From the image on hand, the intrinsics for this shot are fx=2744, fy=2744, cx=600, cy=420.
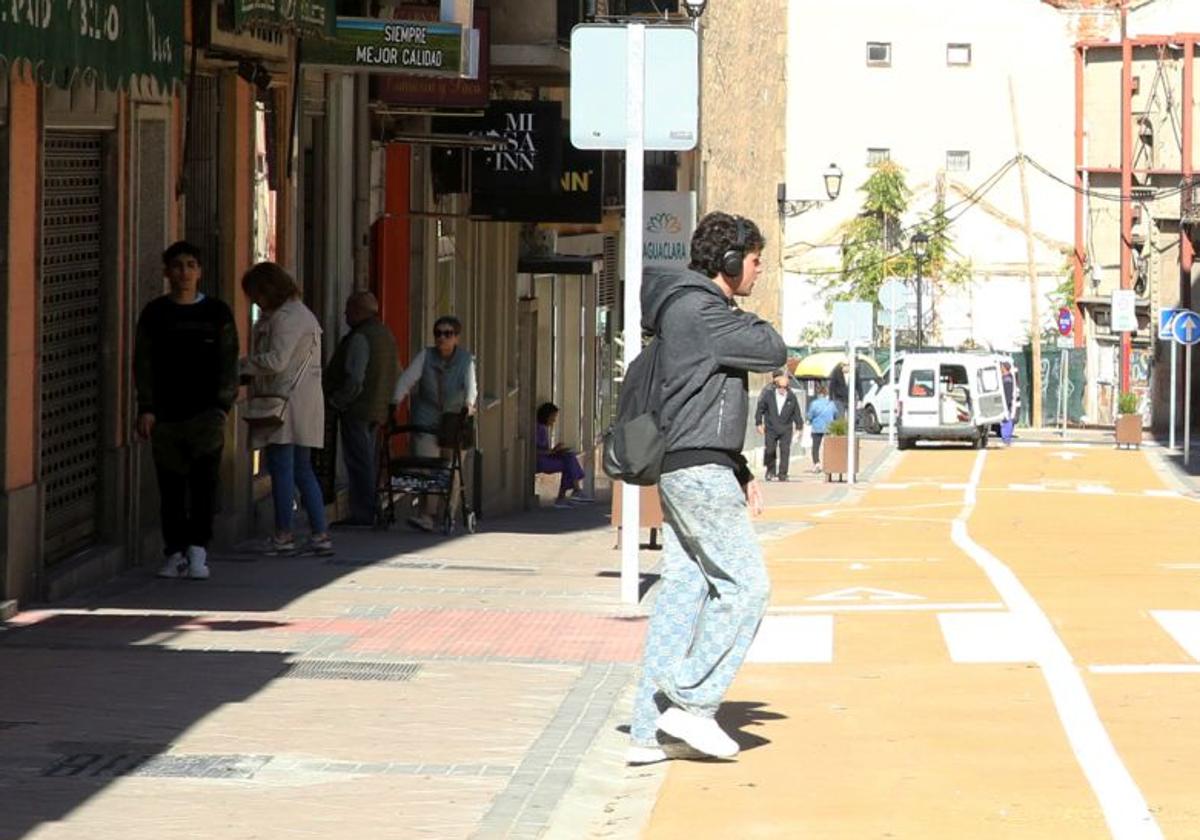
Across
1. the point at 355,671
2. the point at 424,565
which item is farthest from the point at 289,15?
the point at 355,671

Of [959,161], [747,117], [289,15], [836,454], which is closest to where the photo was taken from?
[289,15]

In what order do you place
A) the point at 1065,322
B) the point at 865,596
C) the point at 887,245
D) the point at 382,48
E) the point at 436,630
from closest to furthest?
1. the point at 436,630
2. the point at 865,596
3. the point at 382,48
4. the point at 1065,322
5. the point at 887,245

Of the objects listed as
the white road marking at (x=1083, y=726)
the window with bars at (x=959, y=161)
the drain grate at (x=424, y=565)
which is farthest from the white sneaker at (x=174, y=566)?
the window with bars at (x=959, y=161)

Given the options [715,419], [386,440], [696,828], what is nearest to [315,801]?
[696,828]

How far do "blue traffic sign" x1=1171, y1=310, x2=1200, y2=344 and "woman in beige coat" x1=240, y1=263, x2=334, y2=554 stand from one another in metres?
34.3

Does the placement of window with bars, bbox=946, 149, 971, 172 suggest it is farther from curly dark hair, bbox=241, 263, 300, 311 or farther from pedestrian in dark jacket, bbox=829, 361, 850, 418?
curly dark hair, bbox=241, 263, 300, 311

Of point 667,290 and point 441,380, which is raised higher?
point 667,290

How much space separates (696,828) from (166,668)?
3894 mm

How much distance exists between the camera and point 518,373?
1278 inches

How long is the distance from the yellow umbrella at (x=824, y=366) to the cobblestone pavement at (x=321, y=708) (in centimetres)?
5252

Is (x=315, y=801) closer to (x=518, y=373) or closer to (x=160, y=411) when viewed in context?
(x=160, y=411)

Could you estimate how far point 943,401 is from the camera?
55.9 metres

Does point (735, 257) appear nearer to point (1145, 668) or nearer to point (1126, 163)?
point (1145, 668)

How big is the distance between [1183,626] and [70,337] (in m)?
5.93
